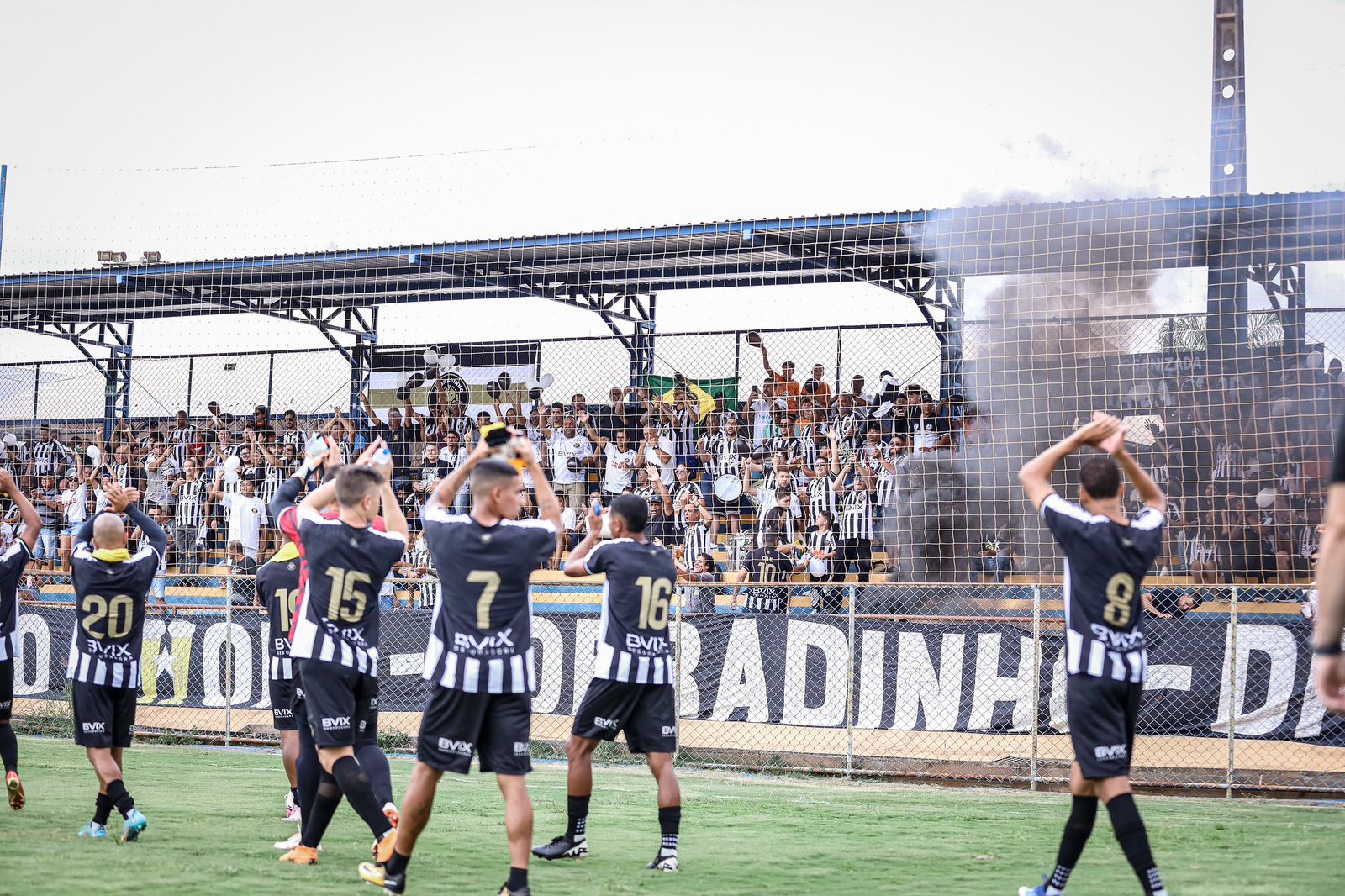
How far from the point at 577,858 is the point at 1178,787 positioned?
6745 mm

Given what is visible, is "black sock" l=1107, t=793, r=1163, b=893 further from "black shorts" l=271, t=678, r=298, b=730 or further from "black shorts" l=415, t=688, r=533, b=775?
"black shorts" l=271, t=678, r=298, b=730

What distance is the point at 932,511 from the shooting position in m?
15.1

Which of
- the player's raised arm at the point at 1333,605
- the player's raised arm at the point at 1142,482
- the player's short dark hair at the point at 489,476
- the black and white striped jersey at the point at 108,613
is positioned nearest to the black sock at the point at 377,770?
the black and white striped jersey at the point at 108,613

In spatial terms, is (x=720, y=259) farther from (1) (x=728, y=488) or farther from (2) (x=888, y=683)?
(2) (x=888, y=683)

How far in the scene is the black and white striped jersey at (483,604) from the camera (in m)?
6.25

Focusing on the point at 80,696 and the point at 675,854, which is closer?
the point at 675,854

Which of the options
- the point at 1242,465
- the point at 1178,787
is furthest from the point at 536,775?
the point at 1242,465

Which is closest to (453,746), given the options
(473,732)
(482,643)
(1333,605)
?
(473,732)

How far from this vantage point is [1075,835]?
6297 millimetres

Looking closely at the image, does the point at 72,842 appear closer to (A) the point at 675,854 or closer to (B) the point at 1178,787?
(A) the point at 675,854

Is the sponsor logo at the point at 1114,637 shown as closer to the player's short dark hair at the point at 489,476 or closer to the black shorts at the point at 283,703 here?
the player's short dark hair at the point at 489,476

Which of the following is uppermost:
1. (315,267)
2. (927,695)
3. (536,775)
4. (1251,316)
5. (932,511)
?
(315,267)

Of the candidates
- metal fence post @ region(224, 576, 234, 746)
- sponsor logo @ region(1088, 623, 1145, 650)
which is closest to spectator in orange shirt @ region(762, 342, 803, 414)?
metal fence post @ region(224, 576, 234, 746)

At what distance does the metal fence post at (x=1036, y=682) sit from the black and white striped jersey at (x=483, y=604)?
727cm
